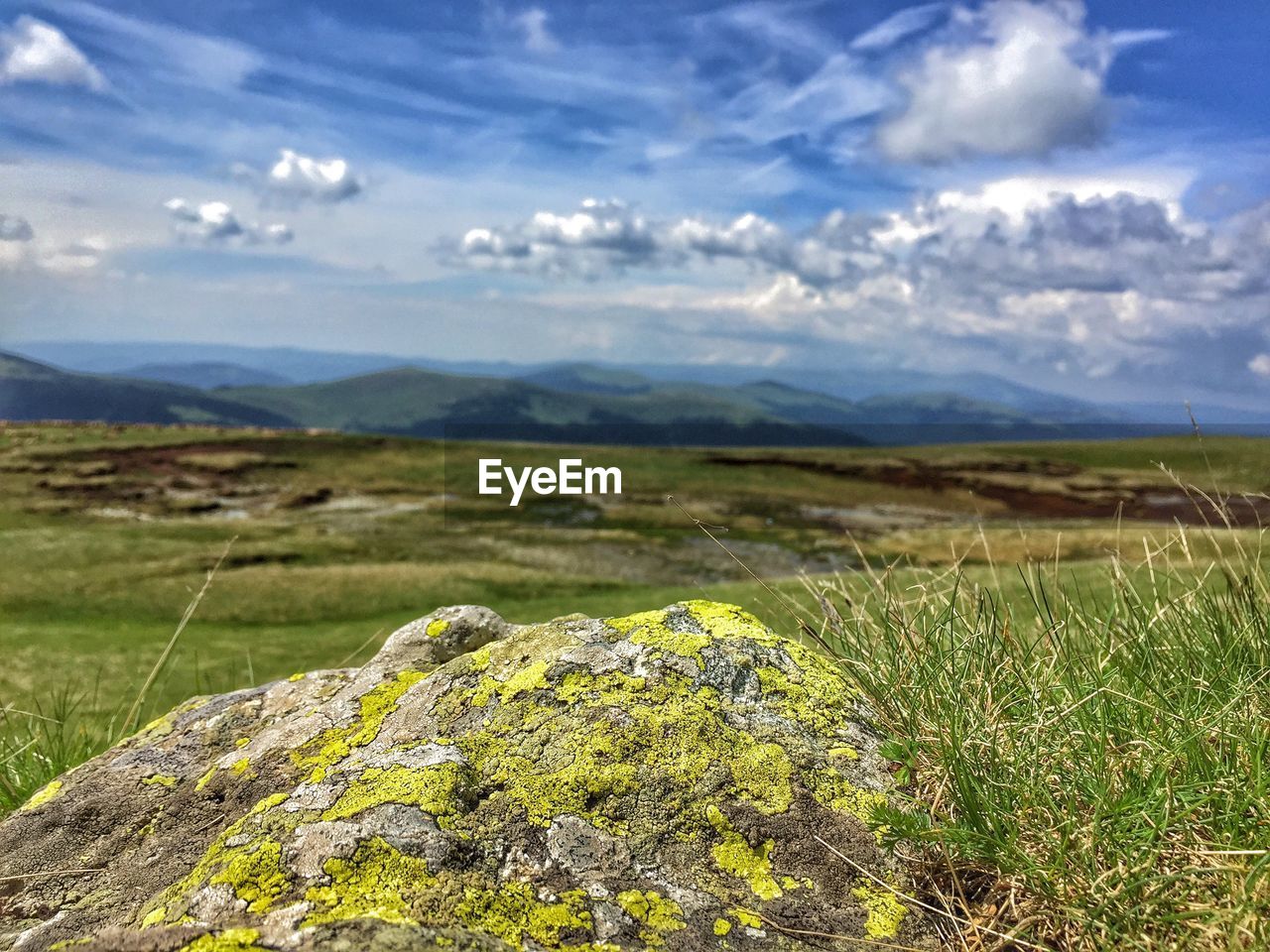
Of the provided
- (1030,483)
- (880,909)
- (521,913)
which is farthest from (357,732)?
(1030,483)

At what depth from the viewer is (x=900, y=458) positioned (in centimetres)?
12231

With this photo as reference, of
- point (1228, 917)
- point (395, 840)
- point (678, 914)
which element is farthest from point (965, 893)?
point (395, 840)

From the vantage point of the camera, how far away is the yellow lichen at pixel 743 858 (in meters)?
3.32

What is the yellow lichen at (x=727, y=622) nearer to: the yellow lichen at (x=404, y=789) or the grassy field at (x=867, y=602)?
the grassy field at (x=867, y=602)

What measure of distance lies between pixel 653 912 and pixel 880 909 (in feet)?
3.13

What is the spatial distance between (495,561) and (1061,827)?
151 ft

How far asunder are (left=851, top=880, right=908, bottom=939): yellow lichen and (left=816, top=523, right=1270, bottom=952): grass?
5.4 inches

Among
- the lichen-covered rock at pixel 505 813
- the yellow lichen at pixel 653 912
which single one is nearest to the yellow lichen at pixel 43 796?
the lichen-covered rock at pixel 505 813

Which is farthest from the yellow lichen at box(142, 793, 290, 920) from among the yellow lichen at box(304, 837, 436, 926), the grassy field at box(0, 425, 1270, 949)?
the grassy field at box(0, 425, 1270, 949)

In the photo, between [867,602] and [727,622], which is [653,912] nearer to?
[727,622]

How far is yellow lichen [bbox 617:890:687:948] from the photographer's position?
9.82ft

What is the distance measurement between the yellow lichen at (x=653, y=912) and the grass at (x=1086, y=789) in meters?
1.06

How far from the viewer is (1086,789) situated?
3.41 m

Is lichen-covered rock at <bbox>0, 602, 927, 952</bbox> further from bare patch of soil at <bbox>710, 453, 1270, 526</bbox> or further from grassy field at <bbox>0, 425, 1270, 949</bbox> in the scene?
bare patch of soil at <bbox>710, 453, 1270, 526</bbox>
